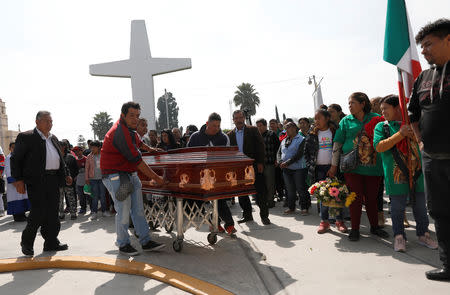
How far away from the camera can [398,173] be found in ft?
12.0

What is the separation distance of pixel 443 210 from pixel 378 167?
1.40 m

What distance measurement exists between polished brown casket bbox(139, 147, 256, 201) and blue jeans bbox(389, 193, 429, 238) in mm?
1640

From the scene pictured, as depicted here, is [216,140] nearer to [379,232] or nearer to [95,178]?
[379,232]

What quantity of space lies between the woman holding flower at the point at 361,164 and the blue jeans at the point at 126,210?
2.65 metres

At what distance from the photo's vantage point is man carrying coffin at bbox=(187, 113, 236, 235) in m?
4.73

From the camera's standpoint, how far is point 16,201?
7.49 metres

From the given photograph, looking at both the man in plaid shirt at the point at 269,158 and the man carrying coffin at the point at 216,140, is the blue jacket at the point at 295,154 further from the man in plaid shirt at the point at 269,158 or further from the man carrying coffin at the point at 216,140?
the man carrying coffin at the point at 216,140

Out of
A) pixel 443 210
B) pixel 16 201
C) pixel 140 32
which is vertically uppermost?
pixel 140 32

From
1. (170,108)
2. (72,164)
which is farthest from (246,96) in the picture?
(72,164)

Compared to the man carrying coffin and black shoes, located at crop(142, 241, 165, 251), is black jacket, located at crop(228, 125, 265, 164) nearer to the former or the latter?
the man carrying coffin

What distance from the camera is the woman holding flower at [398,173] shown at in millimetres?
3639

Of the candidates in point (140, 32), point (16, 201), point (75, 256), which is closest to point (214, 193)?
point (75, 256)

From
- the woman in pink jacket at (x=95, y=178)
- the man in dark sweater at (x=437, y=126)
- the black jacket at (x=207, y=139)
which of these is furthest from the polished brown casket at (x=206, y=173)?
the woman in pink jacket at (x=95, y=178)

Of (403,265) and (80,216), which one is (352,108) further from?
(80,216)
